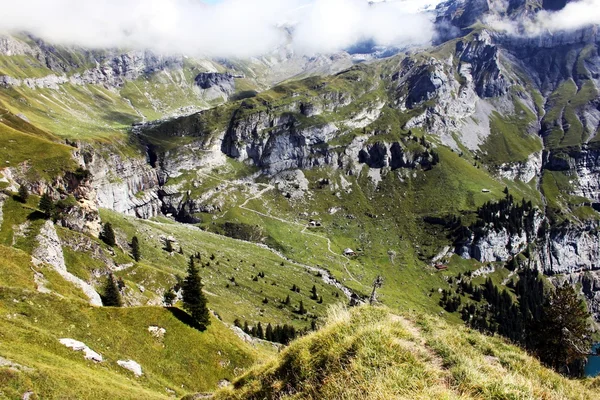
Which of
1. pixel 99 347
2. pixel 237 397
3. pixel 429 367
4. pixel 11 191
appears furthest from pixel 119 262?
pixel 429 367

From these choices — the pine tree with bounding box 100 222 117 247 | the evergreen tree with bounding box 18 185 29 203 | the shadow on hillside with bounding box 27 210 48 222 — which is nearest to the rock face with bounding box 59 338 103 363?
the shadow on hillside with bounding box 27 210 48 222

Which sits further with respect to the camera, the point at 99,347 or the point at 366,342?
the point at 99,347

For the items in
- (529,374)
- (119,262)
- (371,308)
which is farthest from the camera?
(119,262)

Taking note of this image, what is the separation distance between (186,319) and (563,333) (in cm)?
3735

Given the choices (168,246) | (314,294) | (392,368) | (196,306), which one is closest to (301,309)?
(314,294)

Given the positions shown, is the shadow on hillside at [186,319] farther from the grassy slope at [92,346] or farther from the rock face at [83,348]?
the rock face at [83,348]

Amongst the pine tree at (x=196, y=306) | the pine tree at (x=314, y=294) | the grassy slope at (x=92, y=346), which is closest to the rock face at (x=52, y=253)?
the grassy slope at (x=92, y=346)

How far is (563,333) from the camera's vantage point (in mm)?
30766

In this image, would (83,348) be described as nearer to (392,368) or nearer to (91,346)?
(91,346)

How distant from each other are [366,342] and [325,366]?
1361 millimetres

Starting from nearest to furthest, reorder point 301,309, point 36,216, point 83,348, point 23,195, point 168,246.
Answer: point 83,348 → point 36,216 → point 23,195 → point 301,309 → point 168,246

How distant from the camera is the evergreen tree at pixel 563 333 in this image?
99.8 feet

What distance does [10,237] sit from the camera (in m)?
60.7

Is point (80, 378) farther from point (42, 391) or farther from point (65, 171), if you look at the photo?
point (65, 171)
